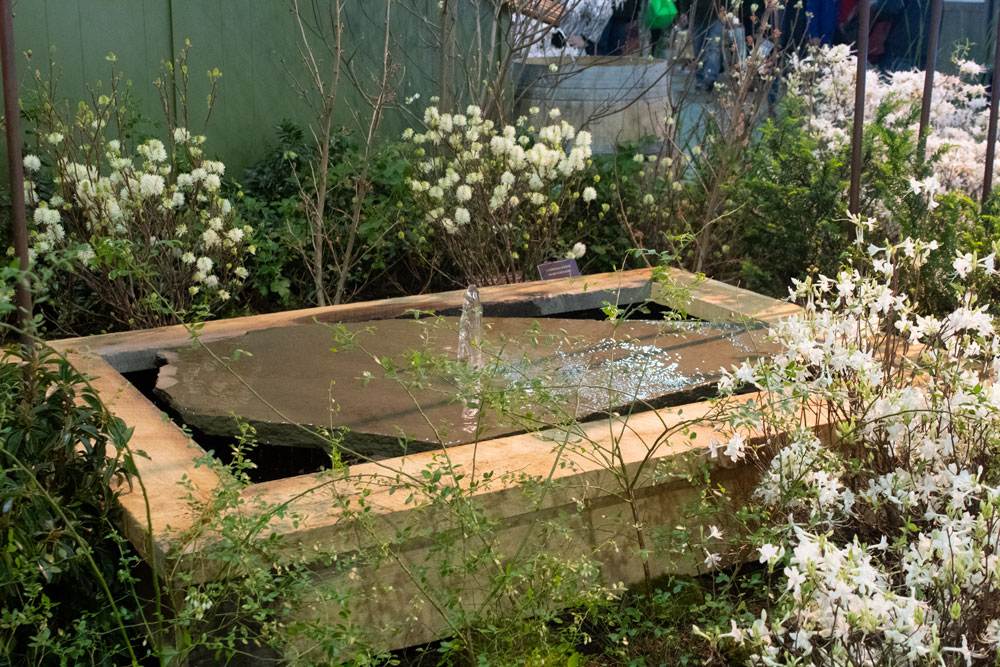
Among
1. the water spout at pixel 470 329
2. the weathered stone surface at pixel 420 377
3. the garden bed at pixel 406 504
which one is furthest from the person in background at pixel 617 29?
the garden bed at pixel 406 504

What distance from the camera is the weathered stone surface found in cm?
330

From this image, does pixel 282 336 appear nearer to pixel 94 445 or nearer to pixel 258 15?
pixel 94 445

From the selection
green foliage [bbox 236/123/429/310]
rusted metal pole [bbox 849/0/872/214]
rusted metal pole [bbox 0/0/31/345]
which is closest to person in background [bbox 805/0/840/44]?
green foliage [bbox 236/123/429/310]

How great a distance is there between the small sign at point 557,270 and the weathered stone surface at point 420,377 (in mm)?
928

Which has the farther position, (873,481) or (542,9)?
(542,9)

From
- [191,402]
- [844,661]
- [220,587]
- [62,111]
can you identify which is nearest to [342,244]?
[62,111]

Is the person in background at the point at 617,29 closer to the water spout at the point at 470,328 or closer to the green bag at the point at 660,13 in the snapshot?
the green bag at the point at 660,13

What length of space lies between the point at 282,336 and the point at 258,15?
370 cm

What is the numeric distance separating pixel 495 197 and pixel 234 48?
2.47m

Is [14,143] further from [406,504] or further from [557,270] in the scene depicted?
[557,270]

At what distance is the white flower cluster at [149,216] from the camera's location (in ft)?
16.9

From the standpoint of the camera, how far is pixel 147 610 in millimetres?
2867

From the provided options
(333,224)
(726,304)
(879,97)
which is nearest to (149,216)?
(333,224)

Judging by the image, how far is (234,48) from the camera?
7191mm
